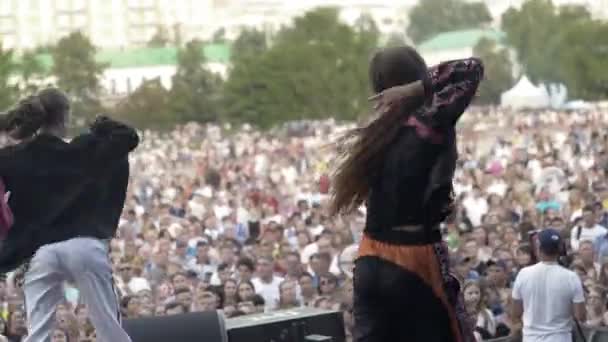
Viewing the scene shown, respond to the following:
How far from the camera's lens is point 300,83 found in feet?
238

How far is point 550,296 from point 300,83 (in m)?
64.3

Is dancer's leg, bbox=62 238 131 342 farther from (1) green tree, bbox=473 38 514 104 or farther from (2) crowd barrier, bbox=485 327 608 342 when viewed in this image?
(1) green tree, bbox=473 38 514 104

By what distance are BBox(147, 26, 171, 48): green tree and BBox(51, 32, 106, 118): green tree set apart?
45010mm

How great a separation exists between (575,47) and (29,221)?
82.9 m

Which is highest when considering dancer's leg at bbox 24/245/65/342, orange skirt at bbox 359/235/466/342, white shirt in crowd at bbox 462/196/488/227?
orange skirt at bbox 359/235/466/342

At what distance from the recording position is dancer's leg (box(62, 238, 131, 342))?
6922 mm

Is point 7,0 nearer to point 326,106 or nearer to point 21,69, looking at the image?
point 326,106

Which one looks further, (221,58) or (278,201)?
(221,58)

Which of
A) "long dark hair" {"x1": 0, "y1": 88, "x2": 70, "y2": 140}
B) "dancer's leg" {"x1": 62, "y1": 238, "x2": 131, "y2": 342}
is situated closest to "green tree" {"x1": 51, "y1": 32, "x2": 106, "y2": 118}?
"long dark hair" {"x1": 0, "y1": 88, "x2": 70, "y2": 140}

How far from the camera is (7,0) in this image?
156 m

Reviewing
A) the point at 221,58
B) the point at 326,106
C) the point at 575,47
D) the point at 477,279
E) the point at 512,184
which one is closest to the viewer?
the point at 477,279

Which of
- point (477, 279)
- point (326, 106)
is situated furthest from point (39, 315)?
point (326, 106)

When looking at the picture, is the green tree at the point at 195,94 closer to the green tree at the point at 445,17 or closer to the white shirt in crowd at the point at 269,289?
the green tree at the point at 445,17

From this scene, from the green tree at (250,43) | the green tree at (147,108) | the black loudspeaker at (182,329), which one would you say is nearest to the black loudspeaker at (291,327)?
the black loudspeaker at (182,329)
